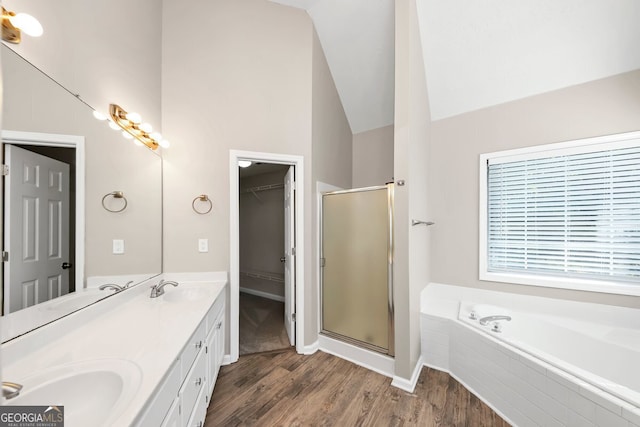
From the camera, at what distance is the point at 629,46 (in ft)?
6.41

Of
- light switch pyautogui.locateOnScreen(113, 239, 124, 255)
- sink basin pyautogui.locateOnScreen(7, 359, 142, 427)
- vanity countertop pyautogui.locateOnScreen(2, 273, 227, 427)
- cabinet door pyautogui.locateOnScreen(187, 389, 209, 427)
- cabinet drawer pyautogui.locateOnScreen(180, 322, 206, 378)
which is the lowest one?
cabinet door pyautogui.locateOnScreen(187, 389, 209, 427)

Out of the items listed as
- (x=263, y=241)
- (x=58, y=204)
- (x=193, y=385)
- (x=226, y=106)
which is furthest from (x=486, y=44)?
(x=263, y=241)

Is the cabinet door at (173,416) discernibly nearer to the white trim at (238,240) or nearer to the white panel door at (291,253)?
the white trim at (238,240)

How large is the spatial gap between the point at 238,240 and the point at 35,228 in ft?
4.43

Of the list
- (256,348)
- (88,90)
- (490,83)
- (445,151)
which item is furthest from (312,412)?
(490,83)

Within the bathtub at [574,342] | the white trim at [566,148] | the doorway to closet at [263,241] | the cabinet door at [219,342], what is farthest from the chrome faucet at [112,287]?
the white trim at [566,148]

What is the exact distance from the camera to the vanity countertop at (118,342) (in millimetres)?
933

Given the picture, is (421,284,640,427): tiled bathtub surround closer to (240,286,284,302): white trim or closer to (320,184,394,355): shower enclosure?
(320,184,394,355): shower enclosure

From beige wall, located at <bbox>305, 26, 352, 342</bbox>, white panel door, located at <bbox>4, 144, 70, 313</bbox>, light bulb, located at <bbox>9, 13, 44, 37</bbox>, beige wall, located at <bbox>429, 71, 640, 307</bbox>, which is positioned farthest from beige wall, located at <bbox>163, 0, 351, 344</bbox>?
beige wall, located at <bbox>429, 71, 640, 307</bbox>

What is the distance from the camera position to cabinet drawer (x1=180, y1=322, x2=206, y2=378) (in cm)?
126

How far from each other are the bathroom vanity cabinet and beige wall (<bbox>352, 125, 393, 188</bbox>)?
2334 mm

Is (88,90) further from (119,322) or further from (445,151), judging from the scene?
(445,151)

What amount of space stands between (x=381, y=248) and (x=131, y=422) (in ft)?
6.33

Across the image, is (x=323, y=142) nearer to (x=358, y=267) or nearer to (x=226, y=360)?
(x=358, y=267)
